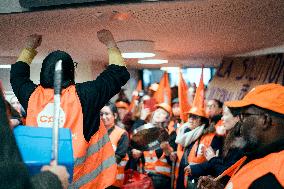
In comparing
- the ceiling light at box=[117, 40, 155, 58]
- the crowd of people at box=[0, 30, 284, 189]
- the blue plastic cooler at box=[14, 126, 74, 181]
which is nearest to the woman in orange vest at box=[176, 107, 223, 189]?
the crowd of people at box=[0, 30, 284, 189]

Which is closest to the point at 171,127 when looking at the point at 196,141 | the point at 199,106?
the point at 199,106

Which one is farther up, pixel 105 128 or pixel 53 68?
pixel 53 68

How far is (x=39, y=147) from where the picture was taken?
143cm

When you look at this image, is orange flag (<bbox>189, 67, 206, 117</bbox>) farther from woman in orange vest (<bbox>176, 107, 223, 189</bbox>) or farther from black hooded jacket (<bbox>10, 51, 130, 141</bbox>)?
black hooded jacket (<bbox>10, 51, 130, 141</bbox>)

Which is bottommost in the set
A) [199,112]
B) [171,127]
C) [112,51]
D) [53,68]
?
[171,127]

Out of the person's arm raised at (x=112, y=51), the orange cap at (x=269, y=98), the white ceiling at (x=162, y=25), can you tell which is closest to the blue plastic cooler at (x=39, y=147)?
the orange cap at (x=269, y=98)

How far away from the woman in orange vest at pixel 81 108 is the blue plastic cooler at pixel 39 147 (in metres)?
0.75

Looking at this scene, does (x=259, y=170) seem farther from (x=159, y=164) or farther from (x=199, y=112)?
(x=159, y=164)

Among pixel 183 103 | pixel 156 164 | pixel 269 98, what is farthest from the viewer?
pixel 183 103

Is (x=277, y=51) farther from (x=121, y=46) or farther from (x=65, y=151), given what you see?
(x=65, y=151)

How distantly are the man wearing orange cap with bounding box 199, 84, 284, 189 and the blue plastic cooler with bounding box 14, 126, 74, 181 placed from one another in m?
0.86

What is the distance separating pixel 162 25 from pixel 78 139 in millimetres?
1520

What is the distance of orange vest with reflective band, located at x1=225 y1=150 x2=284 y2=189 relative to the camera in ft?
5.51

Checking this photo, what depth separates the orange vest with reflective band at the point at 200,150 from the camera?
14.0 ft
